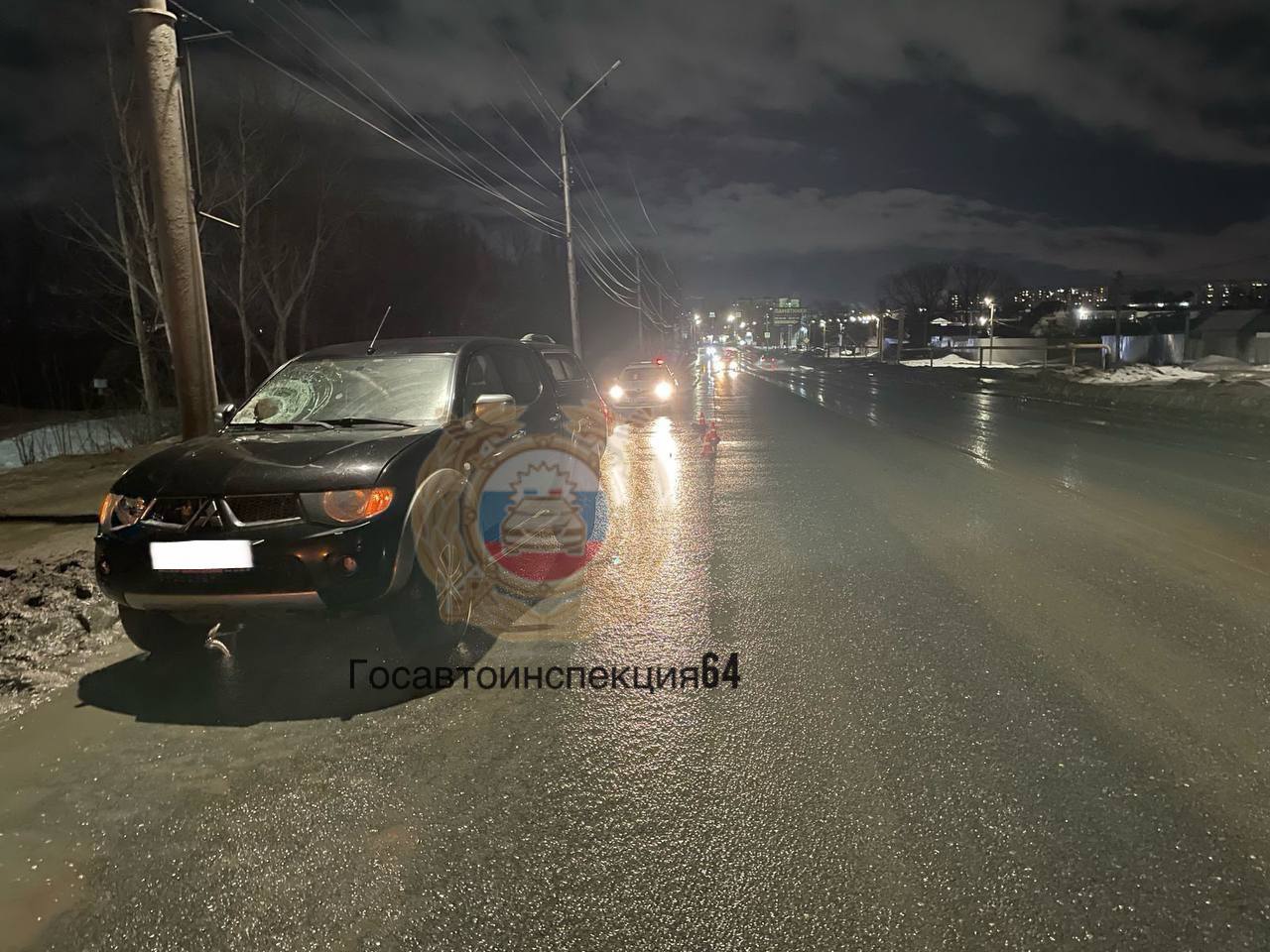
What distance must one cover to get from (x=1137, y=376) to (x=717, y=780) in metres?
35.7

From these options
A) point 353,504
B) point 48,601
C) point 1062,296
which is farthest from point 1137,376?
point 1062,296

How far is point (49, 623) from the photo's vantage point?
18.0 feet

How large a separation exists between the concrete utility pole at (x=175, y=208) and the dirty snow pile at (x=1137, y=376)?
1164 inches

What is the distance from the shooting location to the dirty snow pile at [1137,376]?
30.2 m

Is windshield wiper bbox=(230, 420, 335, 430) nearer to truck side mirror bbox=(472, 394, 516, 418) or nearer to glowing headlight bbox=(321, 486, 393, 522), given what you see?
truck side mirror bbox=(472, 394, 516, 418)

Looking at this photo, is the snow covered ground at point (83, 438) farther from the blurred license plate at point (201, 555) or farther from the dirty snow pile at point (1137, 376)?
the dirty snow pile at point (1137, 376)

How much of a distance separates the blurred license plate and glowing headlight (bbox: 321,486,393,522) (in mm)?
443

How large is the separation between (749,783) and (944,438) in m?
13.7

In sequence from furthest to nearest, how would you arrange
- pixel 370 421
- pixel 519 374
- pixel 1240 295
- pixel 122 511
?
pixel 1240 295
pixel 519 374
pixel 370 421
pixel 122 511

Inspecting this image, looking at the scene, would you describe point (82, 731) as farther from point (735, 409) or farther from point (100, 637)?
point (735, 409)

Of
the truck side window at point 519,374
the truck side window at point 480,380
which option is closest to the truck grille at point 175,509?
the truck side window at point 480,380

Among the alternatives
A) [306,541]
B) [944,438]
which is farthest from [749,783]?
[944,438]

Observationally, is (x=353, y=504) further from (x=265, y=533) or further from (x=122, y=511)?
(x=122, y=511)

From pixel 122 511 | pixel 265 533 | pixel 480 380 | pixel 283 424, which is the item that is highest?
pixel 480 380
